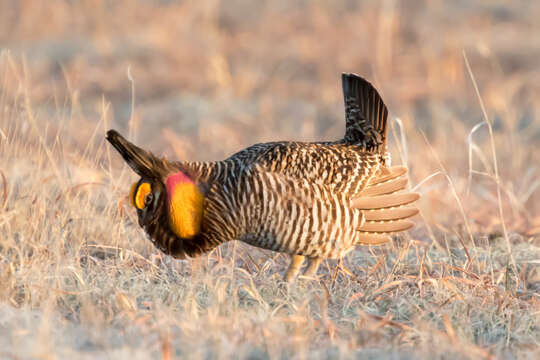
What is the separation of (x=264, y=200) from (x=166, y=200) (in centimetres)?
46

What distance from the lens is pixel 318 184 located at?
12.3 ft

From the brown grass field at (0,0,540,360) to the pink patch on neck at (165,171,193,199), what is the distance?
364mm

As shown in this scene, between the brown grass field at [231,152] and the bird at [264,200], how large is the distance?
18 centimetres

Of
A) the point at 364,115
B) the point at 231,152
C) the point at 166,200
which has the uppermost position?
the point at 231,152

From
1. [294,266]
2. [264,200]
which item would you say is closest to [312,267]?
[294,266]

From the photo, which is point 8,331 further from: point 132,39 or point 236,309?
point 132,39

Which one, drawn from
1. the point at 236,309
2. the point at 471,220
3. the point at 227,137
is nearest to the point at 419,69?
the point at 227,137

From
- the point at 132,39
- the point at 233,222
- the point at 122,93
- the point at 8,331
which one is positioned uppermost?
the point at 132,39

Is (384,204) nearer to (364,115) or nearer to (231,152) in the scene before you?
(364,115)

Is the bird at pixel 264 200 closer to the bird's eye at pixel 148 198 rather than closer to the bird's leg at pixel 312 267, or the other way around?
the bird's eye at pixel 148 198

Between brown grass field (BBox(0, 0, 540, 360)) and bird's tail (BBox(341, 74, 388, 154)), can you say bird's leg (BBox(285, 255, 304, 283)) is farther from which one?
bird's tail (BBox(341, 74, 388, 154))

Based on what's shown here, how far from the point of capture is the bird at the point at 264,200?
3629 millimetres

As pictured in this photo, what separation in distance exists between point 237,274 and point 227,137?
530 cm

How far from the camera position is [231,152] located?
27.0 ft
